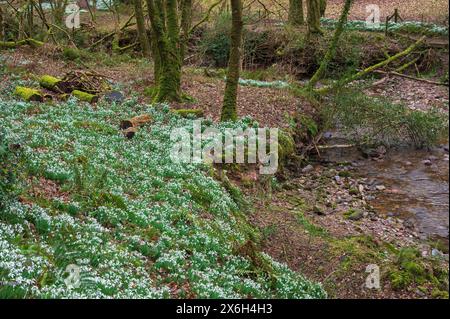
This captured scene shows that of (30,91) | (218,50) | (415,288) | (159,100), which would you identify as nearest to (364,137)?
(159,100)

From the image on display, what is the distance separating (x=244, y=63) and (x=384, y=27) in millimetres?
9193

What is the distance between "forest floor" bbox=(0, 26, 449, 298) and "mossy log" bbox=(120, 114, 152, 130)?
2.54 metres

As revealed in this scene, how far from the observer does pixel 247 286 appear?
7754 mm

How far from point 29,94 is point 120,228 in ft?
31.8

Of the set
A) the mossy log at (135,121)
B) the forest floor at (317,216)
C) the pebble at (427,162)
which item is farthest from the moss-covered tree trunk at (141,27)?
the pebble at (427,162)

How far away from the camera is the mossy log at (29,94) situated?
53.3ft

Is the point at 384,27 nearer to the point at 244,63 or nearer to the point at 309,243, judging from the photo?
the point at 244,63

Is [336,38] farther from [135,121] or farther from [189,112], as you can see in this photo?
[135,121]

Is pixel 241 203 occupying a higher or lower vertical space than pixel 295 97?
lower

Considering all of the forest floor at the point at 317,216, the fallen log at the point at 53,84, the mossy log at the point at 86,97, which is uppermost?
the fallen log at the point at 53,84

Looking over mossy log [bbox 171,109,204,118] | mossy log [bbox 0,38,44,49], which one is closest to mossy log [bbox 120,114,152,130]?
mossy log [bbox 171,109,204,118]

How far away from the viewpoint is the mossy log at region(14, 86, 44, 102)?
16.2 metres

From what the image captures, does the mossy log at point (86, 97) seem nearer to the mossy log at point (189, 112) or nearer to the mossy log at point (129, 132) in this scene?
the mossy log at point (189, 112)

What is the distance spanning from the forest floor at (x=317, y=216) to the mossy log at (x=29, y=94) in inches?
74.0
